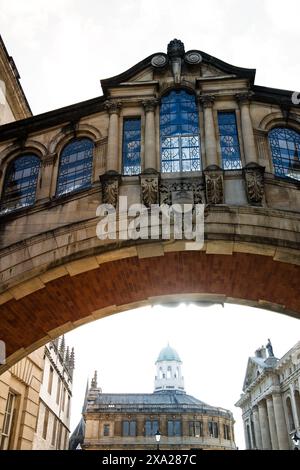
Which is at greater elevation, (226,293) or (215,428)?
(215,428)

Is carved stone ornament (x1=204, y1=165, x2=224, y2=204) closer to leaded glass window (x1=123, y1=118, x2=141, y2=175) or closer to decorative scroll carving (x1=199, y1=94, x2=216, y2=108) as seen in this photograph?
leaded glass window (x1=123, y1=118, x2=141, y2=175)

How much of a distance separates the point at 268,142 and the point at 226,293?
3.92 m

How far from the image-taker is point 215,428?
66.7 m

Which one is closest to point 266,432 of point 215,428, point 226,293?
point 215,428

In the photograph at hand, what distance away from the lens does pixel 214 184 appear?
33.0ft

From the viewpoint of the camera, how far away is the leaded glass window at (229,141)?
10.7 metres

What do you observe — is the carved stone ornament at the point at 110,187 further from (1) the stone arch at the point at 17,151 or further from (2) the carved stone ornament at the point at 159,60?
(2) the carved stone ornament at the point at 159,60

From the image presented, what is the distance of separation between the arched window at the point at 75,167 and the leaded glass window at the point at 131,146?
90 centimetres

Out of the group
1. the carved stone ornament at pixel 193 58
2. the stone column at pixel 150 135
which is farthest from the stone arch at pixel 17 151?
the carved stone ornament at pixel 193 58

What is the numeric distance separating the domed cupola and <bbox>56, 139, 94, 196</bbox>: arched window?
111627 millimetres

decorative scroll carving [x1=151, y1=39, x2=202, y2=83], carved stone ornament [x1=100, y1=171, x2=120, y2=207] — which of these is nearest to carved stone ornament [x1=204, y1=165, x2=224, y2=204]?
carved stone ornament [x1=100, y1=171, x2=120, y2=207]

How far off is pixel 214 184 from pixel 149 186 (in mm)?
1475
